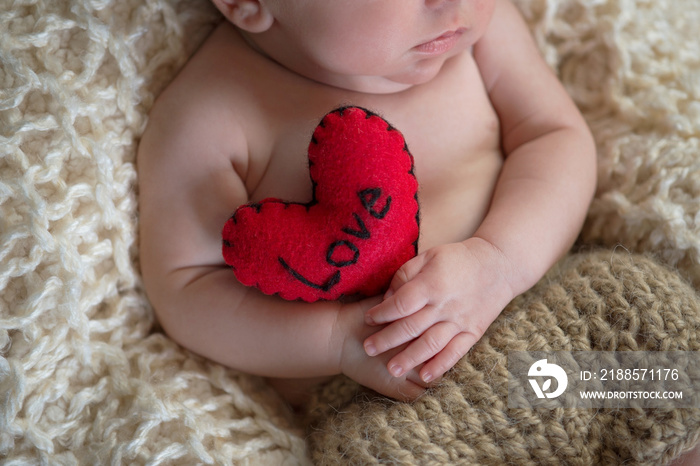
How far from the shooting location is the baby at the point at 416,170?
0.93 meters

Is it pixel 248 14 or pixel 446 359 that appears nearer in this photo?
pixel 446 359

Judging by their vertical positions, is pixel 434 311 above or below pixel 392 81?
below

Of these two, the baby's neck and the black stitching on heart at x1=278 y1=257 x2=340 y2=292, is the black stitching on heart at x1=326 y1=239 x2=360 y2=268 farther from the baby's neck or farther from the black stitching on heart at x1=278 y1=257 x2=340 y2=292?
the baby's neck

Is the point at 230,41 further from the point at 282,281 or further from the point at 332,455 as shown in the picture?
the point at 332,455

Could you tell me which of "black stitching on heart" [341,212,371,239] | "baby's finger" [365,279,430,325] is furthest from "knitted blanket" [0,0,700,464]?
"black stitching on heart" [341,212,371,239]

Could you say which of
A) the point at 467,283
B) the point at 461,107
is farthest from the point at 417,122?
the point at 467,283

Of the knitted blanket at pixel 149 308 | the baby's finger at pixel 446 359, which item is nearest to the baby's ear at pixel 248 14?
the knitted blanket at pixel 149 308

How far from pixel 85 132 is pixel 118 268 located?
0.72ft

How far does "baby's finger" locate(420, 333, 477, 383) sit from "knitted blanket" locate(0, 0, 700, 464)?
0.03 metres

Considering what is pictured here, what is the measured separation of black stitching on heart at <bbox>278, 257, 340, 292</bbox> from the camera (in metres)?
0.88

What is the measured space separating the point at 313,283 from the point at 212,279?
0.65ft

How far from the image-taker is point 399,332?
0.89m

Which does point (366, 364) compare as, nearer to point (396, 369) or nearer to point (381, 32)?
point (396, 369)

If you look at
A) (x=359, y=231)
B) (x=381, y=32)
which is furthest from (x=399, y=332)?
(x=381, y=32)
